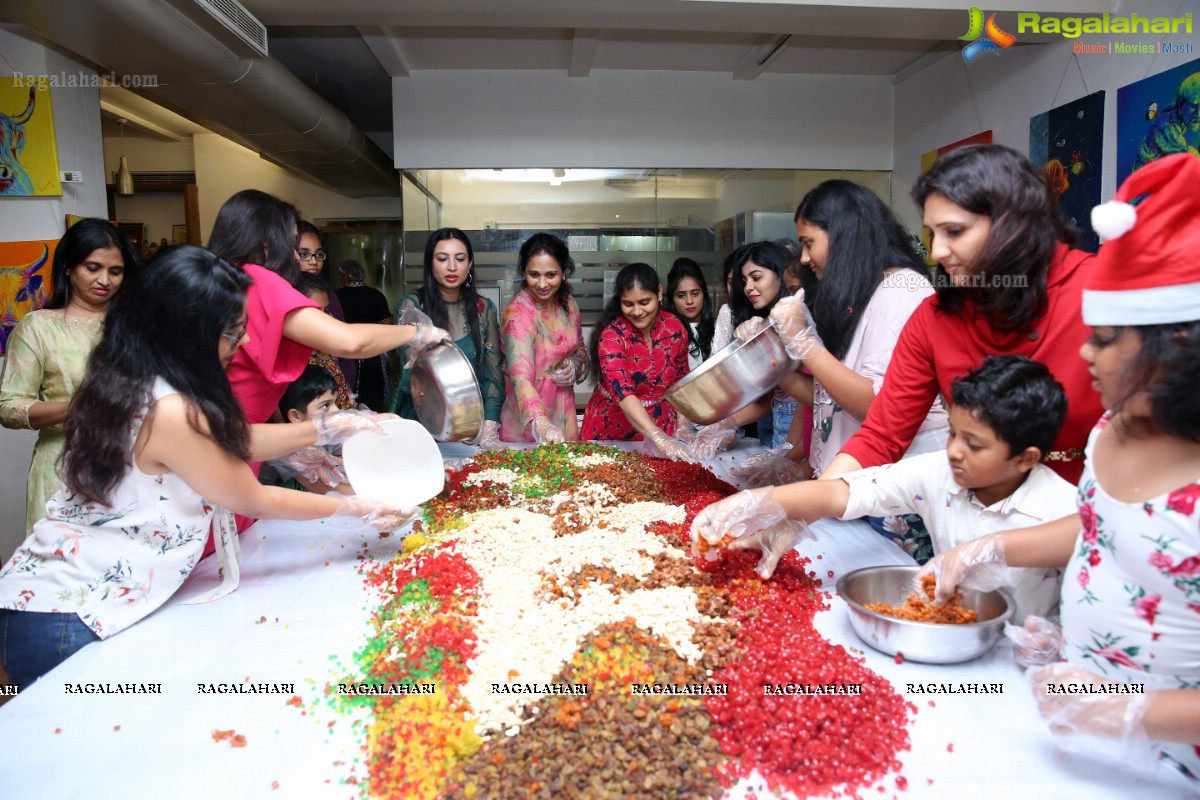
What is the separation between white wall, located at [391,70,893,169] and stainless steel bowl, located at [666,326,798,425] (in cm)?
392

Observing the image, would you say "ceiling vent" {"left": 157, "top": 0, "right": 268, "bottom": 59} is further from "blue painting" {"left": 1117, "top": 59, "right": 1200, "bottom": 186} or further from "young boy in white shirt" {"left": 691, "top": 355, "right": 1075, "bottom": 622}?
"blue painting" {"left": 1117, "top": 59, "right": 1200, "bottom": 186}

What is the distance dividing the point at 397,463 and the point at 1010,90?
13.8 feet

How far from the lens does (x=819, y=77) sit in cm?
568

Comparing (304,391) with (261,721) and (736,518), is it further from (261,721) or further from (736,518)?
(736,518)

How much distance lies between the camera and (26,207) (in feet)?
11.8

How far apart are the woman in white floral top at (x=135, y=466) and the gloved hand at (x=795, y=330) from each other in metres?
1.32

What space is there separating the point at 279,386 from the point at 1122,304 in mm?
1885

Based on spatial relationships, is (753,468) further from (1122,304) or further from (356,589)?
(1122,304)

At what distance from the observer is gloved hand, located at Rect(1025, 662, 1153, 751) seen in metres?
0.93

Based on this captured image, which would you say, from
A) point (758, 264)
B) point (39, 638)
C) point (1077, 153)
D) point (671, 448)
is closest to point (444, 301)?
point (671, 448)

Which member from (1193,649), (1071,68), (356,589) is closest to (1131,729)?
(1193,649)

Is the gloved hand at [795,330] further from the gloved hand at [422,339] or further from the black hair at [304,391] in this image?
the black hair at [304,391]

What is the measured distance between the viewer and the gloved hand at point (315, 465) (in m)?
2.27

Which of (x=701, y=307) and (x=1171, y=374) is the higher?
(x=701, y=307)
